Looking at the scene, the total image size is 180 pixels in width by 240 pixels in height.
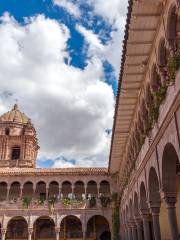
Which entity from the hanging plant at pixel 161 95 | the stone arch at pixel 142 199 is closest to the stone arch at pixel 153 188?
the stone arch at pixel 142 199

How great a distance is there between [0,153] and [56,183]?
33.1 ft

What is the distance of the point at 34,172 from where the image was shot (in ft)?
118

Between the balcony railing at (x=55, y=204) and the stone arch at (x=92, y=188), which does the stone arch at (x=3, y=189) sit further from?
the stone arch at (x=92, y=188)

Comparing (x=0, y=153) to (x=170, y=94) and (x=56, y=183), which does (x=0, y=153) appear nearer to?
(x=56, y=183)

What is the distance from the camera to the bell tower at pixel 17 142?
139 feet

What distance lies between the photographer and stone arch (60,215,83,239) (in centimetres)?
3556

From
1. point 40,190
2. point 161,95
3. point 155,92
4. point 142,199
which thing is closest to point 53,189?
point 40,190

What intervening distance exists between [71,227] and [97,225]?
2.98 meters

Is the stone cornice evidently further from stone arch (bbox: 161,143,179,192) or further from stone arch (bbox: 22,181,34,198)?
stone arch (bbox: 161,143,179,192)

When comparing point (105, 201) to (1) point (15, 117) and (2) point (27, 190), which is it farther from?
(1) point (15, 117)

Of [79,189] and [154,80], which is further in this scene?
[79,189]

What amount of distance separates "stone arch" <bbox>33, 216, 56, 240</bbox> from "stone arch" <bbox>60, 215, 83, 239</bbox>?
1123 mm

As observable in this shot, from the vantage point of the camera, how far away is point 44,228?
3619cm

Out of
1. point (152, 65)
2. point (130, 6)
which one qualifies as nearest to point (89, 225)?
point (152, 65)
